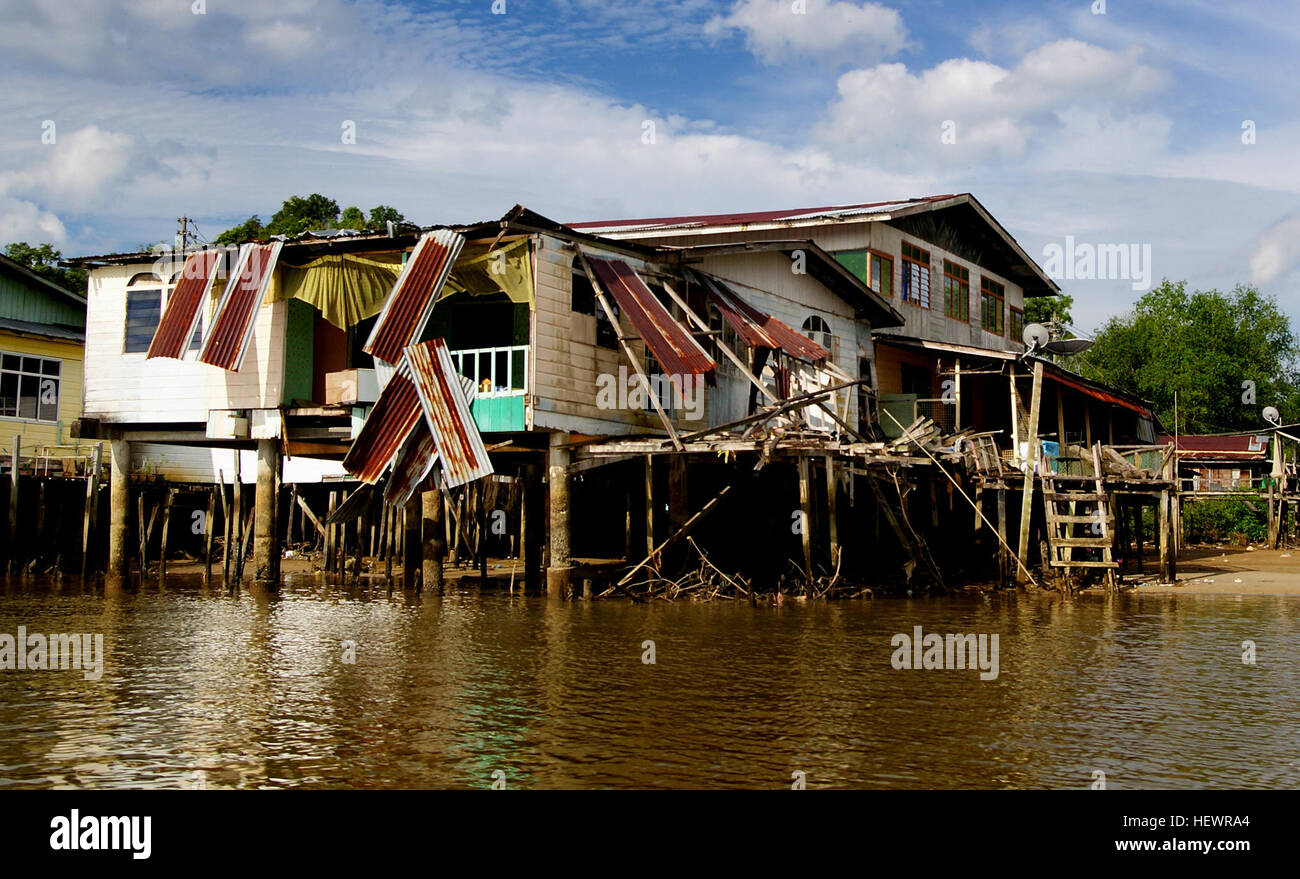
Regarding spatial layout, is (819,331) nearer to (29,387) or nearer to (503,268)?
(503,268)

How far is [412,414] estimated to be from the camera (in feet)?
68.7

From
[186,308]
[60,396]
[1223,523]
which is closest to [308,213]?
[60,396]

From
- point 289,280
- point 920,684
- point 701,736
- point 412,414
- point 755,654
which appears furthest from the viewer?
point 289,280

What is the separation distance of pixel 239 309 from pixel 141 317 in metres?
2.97

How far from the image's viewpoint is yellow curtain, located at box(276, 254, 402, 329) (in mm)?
22375

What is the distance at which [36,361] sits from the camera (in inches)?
1312

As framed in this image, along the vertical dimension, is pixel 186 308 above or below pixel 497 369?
above

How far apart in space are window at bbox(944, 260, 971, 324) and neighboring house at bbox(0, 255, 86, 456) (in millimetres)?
21794

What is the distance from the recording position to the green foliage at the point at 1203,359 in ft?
202
